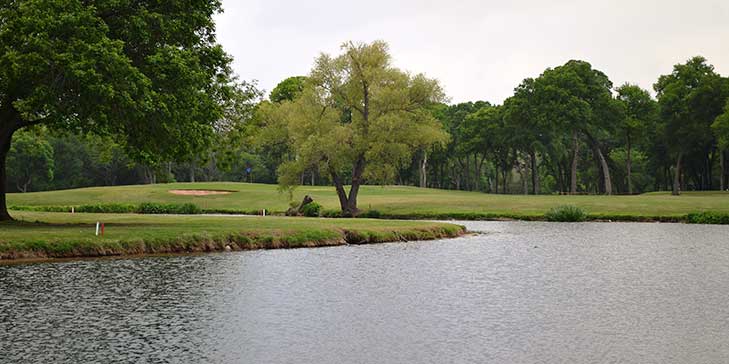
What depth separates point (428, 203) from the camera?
6894 cm

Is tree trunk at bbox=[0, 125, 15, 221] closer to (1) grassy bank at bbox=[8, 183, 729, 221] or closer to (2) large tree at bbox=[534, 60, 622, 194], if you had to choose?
(1) grassy bank at bbox=[8, 183, 729, 221]

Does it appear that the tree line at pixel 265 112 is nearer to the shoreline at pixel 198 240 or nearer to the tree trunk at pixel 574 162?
the tree trunk at pixel 574 162

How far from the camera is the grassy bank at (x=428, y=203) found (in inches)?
2319

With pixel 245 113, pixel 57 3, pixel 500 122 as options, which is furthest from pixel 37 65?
pixel 500 122

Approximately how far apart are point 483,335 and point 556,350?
172 centimetres

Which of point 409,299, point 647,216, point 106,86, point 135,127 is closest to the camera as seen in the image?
point 409,299

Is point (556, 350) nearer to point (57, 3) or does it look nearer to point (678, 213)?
point (57, 3)

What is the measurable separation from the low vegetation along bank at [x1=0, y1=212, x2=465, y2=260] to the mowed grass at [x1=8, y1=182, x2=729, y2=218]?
22.7 meters

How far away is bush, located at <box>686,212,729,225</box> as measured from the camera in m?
52.5

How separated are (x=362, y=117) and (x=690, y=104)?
47.5 meters

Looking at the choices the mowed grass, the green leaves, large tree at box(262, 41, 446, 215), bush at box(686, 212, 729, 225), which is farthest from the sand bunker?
bush at box(686, 212, 729, 225)

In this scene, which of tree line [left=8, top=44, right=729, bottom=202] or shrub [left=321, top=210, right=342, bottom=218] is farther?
tree line [left=8, top=44, right=729, bottom=202]

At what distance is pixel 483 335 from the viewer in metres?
14.4

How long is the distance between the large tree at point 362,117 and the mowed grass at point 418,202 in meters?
5.91
